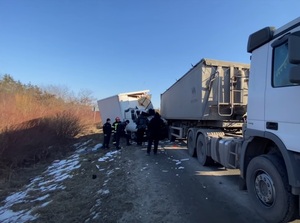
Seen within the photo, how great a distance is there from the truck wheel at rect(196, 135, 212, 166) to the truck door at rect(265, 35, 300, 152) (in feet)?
14.3

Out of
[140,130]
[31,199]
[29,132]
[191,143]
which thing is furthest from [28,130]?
[191,143]

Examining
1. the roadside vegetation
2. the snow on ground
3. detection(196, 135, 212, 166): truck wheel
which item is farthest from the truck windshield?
the roadside vegetation

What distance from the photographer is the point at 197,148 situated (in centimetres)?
884

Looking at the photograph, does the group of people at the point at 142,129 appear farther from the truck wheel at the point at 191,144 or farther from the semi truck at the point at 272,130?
the semi truck at the point at 272,130

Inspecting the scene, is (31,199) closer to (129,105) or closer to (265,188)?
(265,188)

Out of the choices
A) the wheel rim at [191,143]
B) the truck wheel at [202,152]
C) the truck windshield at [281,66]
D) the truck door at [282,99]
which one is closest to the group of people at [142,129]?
the wheel rim at [191,143]

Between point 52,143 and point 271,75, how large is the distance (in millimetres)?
16672

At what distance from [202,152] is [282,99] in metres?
5.21

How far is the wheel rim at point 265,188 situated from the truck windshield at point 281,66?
1348mm

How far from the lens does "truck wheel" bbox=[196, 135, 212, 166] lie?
26.0ft

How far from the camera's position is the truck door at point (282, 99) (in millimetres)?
3076

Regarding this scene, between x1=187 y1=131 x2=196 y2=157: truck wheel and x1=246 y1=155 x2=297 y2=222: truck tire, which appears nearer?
x1=246 y1=155 x2=297 y2=222: truck tire

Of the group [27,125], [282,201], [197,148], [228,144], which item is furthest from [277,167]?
[27,125]

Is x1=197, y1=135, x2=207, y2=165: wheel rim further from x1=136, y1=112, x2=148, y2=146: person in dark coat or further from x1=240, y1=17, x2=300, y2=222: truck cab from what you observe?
x1=136, y1=112, x2=148, y2=146: person in dark coat
